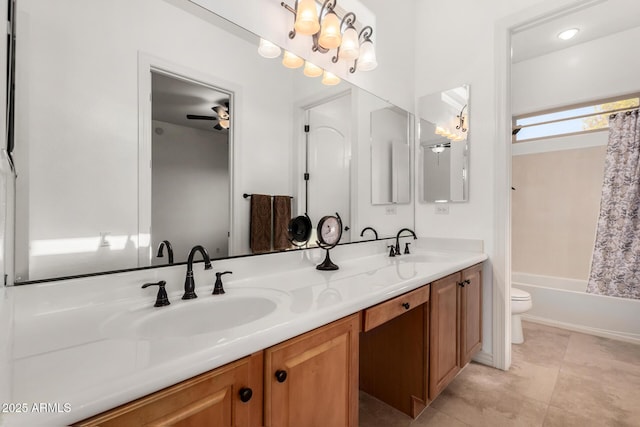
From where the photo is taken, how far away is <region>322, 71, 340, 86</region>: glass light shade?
170 cm

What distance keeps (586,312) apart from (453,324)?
1.93 metres

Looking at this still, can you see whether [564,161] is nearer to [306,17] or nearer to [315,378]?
[306,17]

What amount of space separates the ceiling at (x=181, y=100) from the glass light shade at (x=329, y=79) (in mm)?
672

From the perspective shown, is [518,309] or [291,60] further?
[518,309]

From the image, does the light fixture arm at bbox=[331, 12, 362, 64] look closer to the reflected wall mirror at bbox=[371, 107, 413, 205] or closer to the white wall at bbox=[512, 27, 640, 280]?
the reflected wall mirror at bbox=[371, 107, 413, 205]

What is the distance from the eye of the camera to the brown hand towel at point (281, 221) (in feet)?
4.70

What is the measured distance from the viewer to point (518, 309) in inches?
92.2

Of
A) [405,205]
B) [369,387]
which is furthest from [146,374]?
[405,205]

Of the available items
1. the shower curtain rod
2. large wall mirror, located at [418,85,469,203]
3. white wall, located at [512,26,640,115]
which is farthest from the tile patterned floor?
white wall, located at [512,26,640,115]

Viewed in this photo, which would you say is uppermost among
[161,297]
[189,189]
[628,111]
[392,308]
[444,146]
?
[628,111]

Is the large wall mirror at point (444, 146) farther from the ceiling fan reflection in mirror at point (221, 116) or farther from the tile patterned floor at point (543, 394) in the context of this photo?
the ceiling fan reflection in mirror at point (221, 116)

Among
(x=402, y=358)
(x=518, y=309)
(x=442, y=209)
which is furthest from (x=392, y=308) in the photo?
(x=518, y=309)

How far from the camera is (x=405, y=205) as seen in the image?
2.38m

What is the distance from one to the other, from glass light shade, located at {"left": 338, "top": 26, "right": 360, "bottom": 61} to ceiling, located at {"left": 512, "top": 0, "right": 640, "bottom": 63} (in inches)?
48.5
